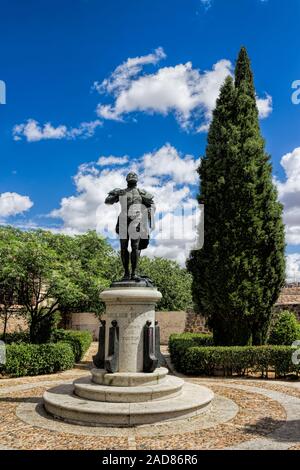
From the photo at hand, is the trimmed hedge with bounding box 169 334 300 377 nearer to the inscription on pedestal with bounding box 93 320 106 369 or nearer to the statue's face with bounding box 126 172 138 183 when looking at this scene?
the inscription on pedestal with bounding box 93 320 106 369

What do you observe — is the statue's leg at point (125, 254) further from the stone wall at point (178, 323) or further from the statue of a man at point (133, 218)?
the stone wall at point (178, 323)

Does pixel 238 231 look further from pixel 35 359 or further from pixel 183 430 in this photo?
pixel 183 430

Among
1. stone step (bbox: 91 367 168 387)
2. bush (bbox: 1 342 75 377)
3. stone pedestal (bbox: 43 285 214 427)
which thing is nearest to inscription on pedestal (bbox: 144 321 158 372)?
stone pedestal (bbox: 43 285 214 427)

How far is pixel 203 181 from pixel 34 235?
6.95 metres

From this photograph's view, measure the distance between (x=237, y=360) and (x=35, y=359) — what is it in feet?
21.1

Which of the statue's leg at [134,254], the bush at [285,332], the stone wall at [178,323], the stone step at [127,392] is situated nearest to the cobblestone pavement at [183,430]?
the stone step at [127,392]

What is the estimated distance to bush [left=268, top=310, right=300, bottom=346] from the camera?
15.5 metres

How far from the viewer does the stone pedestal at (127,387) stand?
23.2 ft

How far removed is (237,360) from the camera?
13.4 metres

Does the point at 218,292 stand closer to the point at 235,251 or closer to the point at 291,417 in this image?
the point at 235,251

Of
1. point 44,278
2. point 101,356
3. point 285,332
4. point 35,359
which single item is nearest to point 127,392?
point 101,356

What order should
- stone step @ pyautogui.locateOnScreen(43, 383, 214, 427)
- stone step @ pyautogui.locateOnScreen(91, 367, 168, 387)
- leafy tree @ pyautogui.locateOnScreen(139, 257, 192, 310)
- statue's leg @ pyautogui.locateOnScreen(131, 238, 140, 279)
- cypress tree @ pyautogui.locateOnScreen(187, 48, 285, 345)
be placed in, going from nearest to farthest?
stone step @ pyautogui.locateOnScreen(43, 383, 214, 427) → stone step @ pyautogui.locateOnScreen(91, 367, 168, 387) → statue's leg @ pyautogui.locateOnScreen(131, 238, 140, 279) → cypress tree @ pyautogui.locateOnScreen(187, 48, 285, 345) → leafy tree @ pyautogui.locateOnScreen(139, 257, 192, 310)

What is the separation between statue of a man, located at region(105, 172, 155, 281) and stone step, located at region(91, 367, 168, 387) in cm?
197
